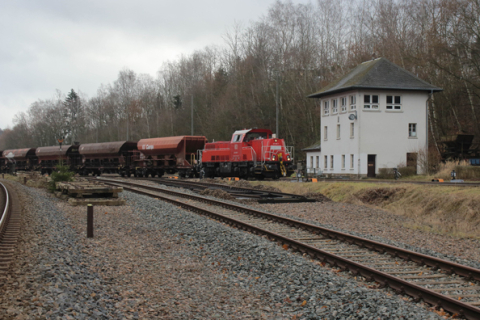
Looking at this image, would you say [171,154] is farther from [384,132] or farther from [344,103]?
[384,132]

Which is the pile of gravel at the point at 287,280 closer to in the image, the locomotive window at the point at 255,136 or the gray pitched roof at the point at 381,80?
the locomotive window at the point at 255,136

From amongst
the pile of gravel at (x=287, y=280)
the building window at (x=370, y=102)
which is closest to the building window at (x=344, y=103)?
the building window at (x=370, y=102)

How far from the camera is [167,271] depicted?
316 inches

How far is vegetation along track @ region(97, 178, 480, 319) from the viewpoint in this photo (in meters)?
5.86

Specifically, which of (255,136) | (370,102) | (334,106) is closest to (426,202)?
(255,136)

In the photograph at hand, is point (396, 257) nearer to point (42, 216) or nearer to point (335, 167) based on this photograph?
point (42, 216)

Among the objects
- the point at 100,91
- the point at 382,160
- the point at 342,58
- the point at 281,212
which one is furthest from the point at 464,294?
the point at 100,91

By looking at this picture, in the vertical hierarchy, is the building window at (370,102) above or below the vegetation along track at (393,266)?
above

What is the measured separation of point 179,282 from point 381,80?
113ft

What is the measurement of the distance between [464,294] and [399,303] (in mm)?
1072

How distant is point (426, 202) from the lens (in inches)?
653


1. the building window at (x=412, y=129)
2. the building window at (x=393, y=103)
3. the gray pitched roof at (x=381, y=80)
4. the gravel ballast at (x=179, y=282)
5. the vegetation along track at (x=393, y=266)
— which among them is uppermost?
the gray pitched roof at (x=381, y=80)

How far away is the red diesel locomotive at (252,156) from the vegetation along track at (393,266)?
15.9 m

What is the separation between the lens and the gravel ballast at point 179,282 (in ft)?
18.7
